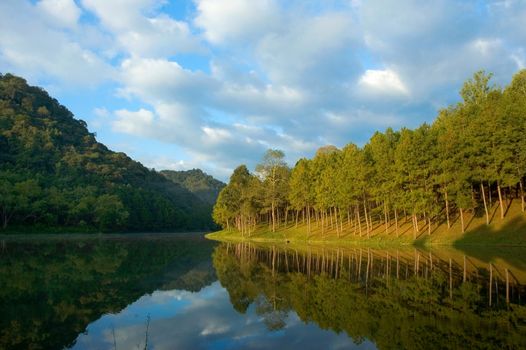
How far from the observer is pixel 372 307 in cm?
1517

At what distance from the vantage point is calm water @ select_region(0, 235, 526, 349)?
11.3m

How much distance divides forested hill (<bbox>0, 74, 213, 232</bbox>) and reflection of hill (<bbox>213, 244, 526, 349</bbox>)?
261 ft

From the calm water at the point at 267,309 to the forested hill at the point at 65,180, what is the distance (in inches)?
2954

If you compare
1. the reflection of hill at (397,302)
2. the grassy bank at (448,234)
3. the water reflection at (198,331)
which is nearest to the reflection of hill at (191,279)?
the reflection of hill at (397,302)

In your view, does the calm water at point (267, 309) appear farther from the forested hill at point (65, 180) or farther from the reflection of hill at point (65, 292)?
the forested hill at point (65, 180)

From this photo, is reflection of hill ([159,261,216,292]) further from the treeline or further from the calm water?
the treeline

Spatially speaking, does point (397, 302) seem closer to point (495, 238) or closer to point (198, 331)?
point (198, 331)

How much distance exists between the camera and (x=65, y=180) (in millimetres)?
115438

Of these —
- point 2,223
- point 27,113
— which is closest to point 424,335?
point 2,223

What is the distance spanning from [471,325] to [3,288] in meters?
20.0

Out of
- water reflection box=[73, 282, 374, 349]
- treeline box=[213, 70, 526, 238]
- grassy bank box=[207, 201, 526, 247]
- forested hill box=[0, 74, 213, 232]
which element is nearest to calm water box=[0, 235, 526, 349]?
water reflection box=[73, 282, 374, 349]

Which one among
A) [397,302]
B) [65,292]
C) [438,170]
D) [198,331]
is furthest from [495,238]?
[65,292]

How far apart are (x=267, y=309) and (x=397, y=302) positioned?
5.34 metres

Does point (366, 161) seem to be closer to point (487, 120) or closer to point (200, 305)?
point (487, 120)
